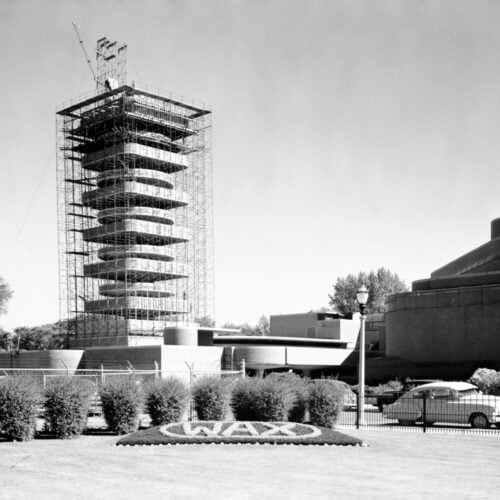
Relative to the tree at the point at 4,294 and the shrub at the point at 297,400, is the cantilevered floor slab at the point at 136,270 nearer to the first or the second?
the tree at the point at 4,294

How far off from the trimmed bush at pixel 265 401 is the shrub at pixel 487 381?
2174 cm

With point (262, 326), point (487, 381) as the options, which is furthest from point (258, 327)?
point (487, 381)

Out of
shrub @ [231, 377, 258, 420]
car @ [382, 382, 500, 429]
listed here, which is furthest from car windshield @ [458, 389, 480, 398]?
shrub @ [231, 377, 258, 420]

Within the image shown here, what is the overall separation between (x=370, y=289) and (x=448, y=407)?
118m

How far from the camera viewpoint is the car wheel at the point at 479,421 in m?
28.2

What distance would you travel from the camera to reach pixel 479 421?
28375 mm

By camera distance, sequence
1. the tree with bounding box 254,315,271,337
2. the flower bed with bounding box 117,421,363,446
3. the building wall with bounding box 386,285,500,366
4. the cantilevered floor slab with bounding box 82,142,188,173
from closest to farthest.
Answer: the flower bed with bounding box 117,421,363,446 → the building wall with bounding box 386,285,500,366 → the cantilevered floor slab with bounding box 82,142,188,173 → the tree with bounding box 254,315,271,337

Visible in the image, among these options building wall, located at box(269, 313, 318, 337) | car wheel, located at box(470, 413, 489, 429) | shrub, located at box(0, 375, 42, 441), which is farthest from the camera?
building wall, located at box(269, 313, 318, 337)

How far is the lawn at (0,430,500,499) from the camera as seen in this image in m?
14.5

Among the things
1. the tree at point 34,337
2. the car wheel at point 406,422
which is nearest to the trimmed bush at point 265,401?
the car wheel at point 406,422

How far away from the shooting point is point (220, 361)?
78.3m

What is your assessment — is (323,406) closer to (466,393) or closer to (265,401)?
(265,401)

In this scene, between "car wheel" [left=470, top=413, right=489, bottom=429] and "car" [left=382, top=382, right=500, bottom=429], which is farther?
"car" [left=382, top=382, right=500, bottom=429]

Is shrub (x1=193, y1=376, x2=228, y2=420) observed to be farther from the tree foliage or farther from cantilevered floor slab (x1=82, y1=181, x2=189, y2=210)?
the tree foliage
